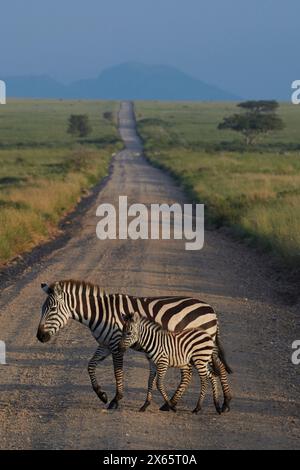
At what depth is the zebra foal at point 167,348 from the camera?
24.8 ft

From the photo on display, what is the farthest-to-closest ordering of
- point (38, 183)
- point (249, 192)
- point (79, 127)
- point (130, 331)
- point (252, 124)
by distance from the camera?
point (79, 127), point (252, 124), point (38, 183), point (249, 192), point (130, 331)

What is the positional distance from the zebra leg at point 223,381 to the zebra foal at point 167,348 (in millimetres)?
81

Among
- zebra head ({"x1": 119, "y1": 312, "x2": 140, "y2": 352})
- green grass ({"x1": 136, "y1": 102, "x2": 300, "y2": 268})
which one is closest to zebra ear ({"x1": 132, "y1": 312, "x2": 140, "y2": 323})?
zebra head ({"x1": 119, "y1": 312, "x2": 140, "y2": 352})

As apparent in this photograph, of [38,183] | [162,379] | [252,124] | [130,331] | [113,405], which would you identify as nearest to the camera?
[130,331]

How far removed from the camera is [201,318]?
7922 mm

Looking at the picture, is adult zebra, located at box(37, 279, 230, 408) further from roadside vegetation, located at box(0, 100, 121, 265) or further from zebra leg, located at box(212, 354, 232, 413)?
roadside vegetation, located at box(0, 100, 121, 265)

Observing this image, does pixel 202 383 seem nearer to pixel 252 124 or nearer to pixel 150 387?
pixel 150 387

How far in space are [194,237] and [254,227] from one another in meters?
1.39

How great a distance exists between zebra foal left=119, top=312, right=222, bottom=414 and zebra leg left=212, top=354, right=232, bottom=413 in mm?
81

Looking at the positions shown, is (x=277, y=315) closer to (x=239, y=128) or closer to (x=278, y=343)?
(x=278, y=343)

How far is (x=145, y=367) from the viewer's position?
9.34 metres

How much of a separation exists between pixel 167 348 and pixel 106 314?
24.6 inches

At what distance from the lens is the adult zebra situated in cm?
773

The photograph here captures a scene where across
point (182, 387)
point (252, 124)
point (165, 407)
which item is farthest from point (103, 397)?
point (252, 124)
